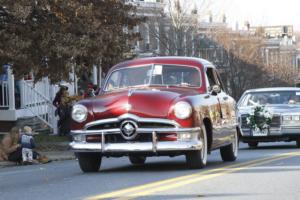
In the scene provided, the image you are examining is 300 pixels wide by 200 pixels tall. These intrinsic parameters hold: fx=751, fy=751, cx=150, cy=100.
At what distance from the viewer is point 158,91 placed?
40.0ft

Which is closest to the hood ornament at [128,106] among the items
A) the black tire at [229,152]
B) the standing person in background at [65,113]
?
the black tire at [229,152]

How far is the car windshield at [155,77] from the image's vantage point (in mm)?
13164

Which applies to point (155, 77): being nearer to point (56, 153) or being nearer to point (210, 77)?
point (210, 77)

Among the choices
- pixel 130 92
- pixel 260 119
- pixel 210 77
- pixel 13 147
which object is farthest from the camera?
pixel 260 119

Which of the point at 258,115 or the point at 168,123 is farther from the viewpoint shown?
the point at 258,115

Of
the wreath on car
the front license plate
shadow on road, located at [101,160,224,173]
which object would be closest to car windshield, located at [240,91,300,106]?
the wreath on car

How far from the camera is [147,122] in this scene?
38.6 feet

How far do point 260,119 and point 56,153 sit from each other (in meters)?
5.69

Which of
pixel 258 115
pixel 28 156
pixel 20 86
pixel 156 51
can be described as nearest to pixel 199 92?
pixel 28 156

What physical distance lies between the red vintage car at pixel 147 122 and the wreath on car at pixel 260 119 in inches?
280

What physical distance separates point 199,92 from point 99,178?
105 inches

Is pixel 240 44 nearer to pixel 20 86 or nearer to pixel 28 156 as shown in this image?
pixel 20 86

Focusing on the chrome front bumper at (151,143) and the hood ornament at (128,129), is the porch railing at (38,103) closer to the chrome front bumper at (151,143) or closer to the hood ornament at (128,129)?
the chrome front bumper at (151,143)

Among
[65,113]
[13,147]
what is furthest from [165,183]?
[65,113]
